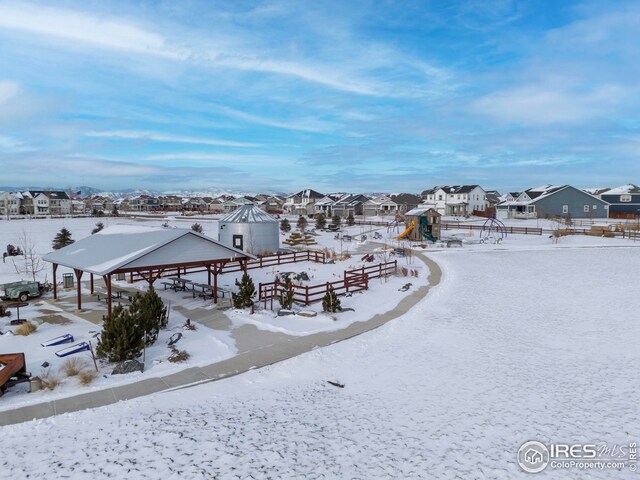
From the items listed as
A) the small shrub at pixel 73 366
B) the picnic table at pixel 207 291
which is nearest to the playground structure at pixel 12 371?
the small shrub at pixel 73 366

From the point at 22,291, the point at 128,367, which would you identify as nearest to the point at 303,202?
the point at 22,291

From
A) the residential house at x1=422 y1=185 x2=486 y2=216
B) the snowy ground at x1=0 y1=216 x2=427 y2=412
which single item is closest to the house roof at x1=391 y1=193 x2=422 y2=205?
the residential house at x1=422 y1=185 x2=486 y2=216

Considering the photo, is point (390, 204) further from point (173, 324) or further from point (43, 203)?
point (43, 203)

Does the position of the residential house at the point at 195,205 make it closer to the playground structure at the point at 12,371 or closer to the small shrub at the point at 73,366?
the small shrub at the point at 73,366

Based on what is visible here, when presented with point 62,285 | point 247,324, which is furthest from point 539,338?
point 62,285

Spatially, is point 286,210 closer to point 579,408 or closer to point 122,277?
point 122,277

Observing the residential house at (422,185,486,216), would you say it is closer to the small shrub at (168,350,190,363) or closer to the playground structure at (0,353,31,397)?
the small shrub at (168,350,190,363)
